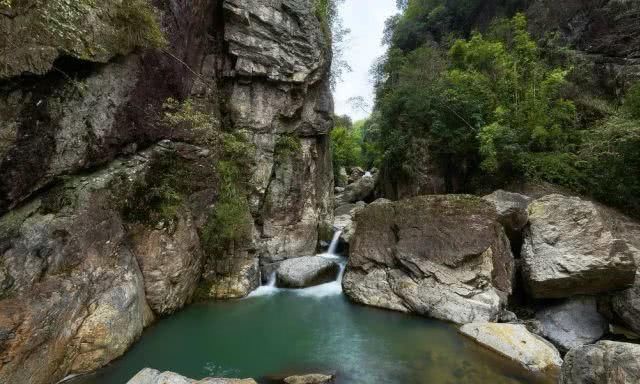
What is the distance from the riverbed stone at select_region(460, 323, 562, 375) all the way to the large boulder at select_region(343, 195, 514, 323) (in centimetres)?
86

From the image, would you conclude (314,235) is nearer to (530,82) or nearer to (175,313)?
(175,313)

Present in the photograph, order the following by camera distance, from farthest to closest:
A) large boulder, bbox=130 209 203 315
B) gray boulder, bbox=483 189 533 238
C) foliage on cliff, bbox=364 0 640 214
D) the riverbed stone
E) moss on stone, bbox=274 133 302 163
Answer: moss on stone, bbox=274 133 302 163, foliage on cliff, bbox=364 0 640 214, gray boulder, bbox=483 189 533 238, large boulder, bbox=130 209 203 315, the riverbed stone

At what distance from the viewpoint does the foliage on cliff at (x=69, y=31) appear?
5906 mm

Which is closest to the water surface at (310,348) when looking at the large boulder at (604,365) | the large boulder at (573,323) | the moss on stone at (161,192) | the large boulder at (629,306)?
the large boulder at (604,365)

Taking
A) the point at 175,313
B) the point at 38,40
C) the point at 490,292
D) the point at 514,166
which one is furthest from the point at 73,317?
the point at 514,166

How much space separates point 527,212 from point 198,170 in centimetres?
1021

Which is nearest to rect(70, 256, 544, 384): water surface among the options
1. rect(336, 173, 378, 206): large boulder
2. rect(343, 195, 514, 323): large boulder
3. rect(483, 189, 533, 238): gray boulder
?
rect(343, 195, 514, 323): large boulder

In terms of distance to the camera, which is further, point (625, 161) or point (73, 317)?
point (625, 161)

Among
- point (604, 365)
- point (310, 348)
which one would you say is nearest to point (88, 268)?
point (310, 348)

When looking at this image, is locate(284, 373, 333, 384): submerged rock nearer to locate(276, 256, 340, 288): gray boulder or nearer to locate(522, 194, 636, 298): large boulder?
locate(276, 256, 340, 288): gray boulder

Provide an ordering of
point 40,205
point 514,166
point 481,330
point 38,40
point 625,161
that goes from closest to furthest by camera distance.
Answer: point 38,40
point 40,205
point 481,330
point 625,161
point 514,166

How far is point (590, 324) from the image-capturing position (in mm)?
8656

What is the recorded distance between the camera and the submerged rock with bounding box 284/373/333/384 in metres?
6.48

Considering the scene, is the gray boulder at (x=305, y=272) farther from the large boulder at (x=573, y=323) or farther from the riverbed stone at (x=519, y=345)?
the large boulder at (x=573, y=323)
